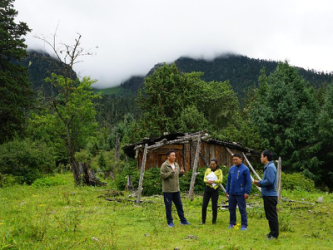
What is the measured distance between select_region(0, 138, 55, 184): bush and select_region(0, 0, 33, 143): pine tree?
15.2 feet

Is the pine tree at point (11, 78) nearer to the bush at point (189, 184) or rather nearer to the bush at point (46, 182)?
the bush at point (46, 182)

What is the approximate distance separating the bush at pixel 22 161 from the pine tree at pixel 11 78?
15.2 ft

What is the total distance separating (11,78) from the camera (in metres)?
25.9

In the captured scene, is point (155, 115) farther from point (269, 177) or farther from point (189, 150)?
point (269, 177)

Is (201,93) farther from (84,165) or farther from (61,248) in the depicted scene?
(61,248)

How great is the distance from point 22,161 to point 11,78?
9.14 meters

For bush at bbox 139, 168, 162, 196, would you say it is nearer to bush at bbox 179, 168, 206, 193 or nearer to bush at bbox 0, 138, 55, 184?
bush at bbox 179, 168, 206, 193

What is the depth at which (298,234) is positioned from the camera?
7621 millimetres

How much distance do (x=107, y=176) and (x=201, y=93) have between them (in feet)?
48.6

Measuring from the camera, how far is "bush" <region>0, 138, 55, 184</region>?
20.2m

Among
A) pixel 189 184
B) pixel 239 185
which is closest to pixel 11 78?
pixel 189 184

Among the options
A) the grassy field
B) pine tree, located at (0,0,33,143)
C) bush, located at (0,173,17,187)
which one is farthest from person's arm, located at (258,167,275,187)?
pine tree, located at (0,0,33,143)

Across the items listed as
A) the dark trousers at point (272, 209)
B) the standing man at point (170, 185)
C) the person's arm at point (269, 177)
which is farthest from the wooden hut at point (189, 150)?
the person's arm at point (269, 177)

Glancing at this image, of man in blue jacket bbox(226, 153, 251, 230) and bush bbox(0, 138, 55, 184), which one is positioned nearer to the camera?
man in blue jacket bbox(226, 153, 251, 230)
